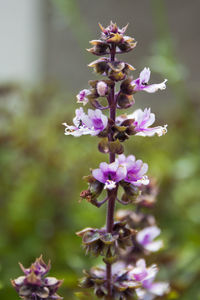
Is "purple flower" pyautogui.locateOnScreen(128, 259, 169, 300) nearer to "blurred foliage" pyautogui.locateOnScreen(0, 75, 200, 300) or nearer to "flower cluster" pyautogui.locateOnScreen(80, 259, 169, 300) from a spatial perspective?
"flower cluster" pyautogui.locateOnScreen(80, 259, 169, 300)

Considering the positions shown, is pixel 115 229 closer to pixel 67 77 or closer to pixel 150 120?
pixel 150 120

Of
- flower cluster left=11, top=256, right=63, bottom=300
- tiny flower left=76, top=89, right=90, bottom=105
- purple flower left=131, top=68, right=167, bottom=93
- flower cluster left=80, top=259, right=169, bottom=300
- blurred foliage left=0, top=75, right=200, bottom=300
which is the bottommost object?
flower cluster left=11, top=256, right=63, bottom=300

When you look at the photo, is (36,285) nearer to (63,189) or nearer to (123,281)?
(123,281)

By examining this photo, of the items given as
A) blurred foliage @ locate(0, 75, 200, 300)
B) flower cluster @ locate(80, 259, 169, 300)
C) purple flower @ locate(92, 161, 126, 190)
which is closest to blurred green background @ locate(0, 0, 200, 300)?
blurred foliage @ locate(0, 75, 200, 300)

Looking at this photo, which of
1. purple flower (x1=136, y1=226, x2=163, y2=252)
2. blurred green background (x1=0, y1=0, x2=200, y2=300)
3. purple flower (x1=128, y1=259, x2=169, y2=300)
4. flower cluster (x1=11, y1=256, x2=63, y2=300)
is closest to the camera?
flower cluster (x1=11, y1=256, x2=63, y2=300)

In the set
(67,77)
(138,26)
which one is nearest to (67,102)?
(138,26)

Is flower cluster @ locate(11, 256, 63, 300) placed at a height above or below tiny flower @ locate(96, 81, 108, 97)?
below

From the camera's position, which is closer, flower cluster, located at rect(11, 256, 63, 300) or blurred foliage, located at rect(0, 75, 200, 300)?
flower cluster, located at rect(11, 256, 63, 300)
